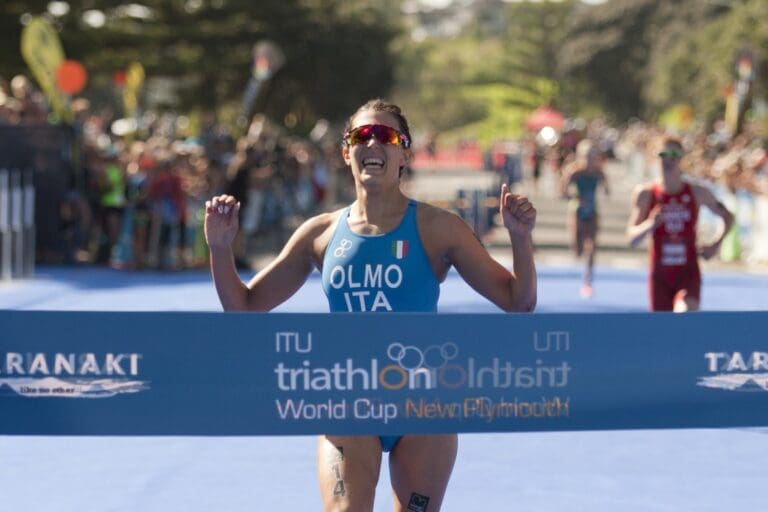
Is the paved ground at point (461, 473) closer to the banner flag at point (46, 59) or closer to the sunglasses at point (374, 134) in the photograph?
the sunglasses at point (374, 134)

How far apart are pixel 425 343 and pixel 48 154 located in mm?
17212

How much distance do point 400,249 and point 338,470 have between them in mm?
822

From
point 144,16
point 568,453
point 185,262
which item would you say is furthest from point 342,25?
point 568,453

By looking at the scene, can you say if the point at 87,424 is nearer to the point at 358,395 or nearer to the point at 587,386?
the point at 358,395

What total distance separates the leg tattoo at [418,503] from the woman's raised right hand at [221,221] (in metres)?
1.12

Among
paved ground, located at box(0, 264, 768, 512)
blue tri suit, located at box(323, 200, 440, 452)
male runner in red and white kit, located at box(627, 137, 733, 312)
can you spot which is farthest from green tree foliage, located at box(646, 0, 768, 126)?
blue tri suit, located at box(323, 200, 440, 452)

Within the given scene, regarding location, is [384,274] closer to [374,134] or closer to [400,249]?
[400,249]

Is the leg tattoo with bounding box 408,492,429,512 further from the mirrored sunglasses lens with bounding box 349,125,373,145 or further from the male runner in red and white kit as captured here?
the male runner in red and white kit

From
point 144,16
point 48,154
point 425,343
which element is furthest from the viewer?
point 144,16

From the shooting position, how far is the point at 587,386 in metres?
4.94

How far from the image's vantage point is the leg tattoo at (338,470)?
5.04m

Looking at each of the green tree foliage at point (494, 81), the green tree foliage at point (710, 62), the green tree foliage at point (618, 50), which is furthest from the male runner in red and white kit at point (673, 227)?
the green tree foliage at point (494, 81)

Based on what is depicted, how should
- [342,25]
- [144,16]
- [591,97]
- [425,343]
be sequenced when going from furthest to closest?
[591,97] → [342,25] → [144,16] → [425,343]

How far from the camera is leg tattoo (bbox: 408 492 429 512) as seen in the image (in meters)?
5.18
